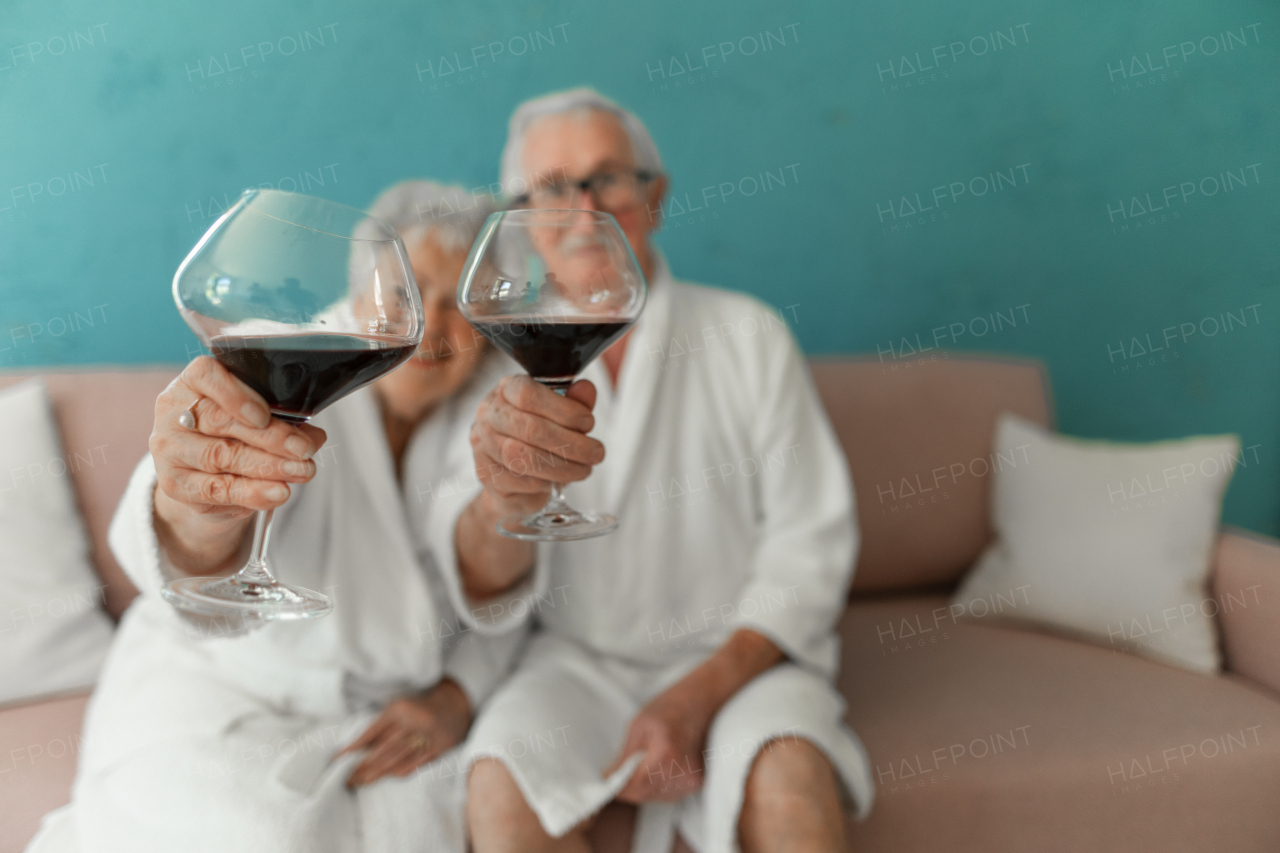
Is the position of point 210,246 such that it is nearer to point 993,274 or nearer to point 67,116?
point 67,116

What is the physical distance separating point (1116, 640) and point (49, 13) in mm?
2454

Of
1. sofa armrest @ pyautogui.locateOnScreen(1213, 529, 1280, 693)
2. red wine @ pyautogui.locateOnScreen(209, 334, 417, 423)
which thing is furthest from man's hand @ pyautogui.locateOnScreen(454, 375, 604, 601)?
sofa armrest @ pyautogui.locateOnScreen(1213, 529, 1280, 693)

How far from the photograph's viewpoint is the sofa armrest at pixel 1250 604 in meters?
1.47

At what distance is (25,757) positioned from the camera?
3.80 ft

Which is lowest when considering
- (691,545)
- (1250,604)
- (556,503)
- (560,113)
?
(1250,604)

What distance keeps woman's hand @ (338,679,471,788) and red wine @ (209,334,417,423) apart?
56cm

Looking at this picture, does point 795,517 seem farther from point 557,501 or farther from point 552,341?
point 552,341

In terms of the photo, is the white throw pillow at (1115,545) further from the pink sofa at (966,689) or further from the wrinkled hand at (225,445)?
the wrinkled hand at (225,445)

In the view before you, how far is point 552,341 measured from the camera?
795mm

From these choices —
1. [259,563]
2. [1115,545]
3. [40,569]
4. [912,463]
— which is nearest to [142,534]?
[259,563]

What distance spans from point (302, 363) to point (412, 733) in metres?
0.66

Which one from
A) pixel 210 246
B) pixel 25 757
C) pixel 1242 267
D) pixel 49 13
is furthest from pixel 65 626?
pixel 1242 267

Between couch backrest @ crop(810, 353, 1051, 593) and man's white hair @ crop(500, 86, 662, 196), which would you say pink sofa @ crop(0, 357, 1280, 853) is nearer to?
couch backrest @ crop(810, 353, 1051, 593)

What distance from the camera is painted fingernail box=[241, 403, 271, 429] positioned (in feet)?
2.12
